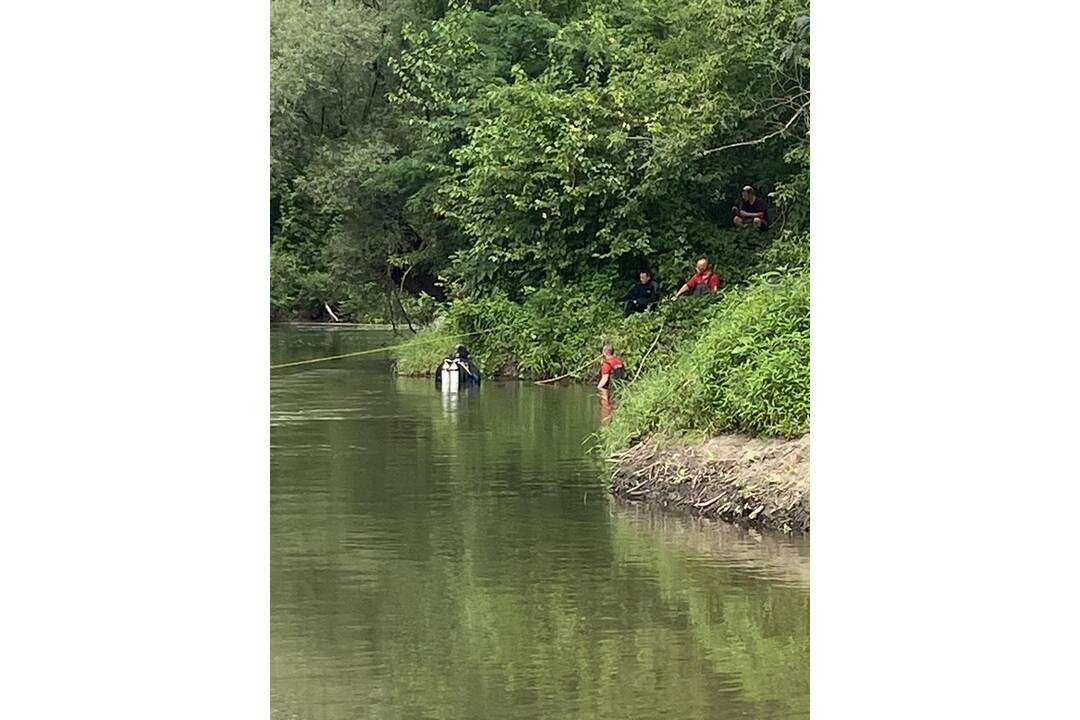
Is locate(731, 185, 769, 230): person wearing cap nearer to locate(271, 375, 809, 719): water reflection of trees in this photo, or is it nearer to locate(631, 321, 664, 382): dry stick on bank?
locate(631, 321, 664, 382): dry stick on bank

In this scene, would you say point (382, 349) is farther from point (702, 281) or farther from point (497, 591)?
point (702, 281)

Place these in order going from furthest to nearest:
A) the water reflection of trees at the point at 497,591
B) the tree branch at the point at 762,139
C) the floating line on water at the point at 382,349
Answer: the tree branch at the point at 762,139 < the floating line on water at the point at 382,349 < the water reflection of trees at the point at 497,591

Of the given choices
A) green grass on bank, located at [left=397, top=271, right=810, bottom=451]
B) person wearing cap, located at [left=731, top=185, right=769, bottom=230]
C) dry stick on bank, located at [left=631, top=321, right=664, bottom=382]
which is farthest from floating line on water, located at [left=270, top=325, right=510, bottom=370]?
person wearing cap, located at [left=731, top=185, right=769, bottom=230]

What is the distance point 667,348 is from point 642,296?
21cm

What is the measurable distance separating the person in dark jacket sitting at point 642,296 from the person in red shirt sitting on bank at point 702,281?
9 centimetres

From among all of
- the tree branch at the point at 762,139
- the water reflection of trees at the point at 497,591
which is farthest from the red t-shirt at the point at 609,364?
the tree branch at the point at 762,139

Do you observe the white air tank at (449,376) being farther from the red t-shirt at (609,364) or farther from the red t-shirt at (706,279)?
the red t-shirt at (706,279)

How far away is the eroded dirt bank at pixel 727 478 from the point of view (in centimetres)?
752

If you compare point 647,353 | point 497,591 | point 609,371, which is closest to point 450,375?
point 609,371

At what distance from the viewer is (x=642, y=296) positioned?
7570mm

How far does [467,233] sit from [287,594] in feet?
4.87
